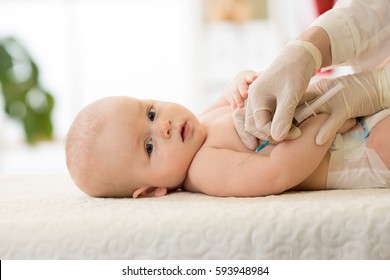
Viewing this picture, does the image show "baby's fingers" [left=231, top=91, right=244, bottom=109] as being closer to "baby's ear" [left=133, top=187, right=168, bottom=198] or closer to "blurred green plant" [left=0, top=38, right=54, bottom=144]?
"baby's ear" [left=133, top=187, right=168, bottom=198]

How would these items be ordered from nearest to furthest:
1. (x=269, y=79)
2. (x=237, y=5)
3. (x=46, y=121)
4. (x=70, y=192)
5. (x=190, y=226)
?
(x=190, y=226) → (x=269, y=79) → (x=70, y=192) → (x=46, y=121) → (x=237, y=5)

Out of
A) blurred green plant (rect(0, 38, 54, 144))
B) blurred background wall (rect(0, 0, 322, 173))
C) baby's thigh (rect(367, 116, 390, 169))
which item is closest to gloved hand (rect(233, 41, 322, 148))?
baby's thigh (rect(367, 116, 390, 169))

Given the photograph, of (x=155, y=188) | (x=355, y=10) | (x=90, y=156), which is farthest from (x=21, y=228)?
(x=355, y=10)

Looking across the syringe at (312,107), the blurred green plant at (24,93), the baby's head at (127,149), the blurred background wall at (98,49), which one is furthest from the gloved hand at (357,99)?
the blurred background wall at (98,49)

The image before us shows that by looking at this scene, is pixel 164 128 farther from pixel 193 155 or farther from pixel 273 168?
pixel 273 168

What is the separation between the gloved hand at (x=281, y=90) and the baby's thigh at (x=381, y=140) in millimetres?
181

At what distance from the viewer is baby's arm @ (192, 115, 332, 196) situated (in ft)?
4.17

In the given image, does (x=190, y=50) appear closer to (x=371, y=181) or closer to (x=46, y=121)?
(x=46, y=121)

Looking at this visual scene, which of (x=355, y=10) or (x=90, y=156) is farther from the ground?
(x=355, y=10)

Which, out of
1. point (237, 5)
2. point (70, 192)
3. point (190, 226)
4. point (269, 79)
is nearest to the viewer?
point (190, 226)

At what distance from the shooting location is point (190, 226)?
1068 mm

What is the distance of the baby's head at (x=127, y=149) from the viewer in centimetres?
138

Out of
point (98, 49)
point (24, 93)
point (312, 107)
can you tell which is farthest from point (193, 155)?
point (98, 49)

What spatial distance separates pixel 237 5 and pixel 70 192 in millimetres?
3479
